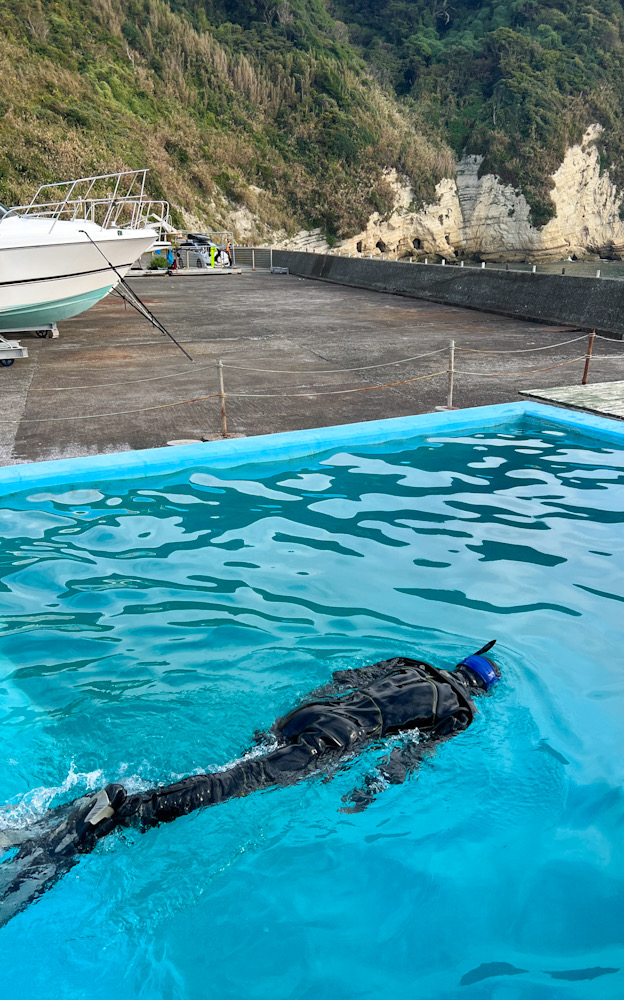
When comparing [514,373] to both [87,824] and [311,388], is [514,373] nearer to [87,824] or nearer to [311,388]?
[311,388]

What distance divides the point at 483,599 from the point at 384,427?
3.63 meters

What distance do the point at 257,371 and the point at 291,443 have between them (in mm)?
3361

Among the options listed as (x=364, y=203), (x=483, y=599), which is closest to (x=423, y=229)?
(x=364, y=203)

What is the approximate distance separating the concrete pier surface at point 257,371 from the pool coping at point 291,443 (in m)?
0.44

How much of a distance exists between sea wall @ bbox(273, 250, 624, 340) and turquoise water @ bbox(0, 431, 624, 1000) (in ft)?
27.4

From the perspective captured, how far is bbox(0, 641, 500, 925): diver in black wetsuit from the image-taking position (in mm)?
2961

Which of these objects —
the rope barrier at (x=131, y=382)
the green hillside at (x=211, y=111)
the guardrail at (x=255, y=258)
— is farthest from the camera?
the green hillside at (x=211, y=111)

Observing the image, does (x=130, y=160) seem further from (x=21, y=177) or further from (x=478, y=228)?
(x=478, y=228)

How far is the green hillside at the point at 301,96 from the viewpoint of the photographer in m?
42.1

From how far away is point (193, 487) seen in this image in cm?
713

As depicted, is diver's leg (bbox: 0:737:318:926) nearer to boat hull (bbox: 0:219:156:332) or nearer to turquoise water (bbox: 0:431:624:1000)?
turquoise water (bbox: 0:431:624:1000)

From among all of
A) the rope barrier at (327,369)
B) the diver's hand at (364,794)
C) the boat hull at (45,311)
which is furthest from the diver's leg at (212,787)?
the boat hull at (45,311)

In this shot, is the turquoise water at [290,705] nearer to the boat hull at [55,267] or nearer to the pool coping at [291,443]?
the pool coping at [291,443]

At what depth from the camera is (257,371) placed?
434 inches
